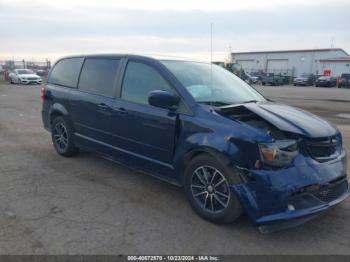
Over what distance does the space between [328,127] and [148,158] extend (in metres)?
2.12

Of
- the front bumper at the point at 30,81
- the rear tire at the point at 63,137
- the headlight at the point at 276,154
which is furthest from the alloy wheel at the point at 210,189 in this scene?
the front bumper at the point at 30,81

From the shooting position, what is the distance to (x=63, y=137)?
6383 mm

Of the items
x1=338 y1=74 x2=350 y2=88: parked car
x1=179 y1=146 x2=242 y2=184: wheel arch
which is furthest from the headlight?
x1=338 y1=74 x2=350 y2=88: parked car

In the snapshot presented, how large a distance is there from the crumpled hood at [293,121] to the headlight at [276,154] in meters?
0.22

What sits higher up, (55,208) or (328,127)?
(328,127)

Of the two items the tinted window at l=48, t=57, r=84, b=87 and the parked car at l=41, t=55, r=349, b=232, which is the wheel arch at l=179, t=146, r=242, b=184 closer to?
the parked car at l=41, t=55, r=349, b=232

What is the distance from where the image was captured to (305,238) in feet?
12.2

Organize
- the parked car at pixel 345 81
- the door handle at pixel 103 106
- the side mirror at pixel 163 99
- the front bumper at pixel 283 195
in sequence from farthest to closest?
the parked car at pixel 345 81 < the door handle at pixel 103 106 < the side mirror at pixel 163 99 < the front bumper at pixel 283 195

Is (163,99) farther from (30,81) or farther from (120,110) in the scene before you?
(30,81)

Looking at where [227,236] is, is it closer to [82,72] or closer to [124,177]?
[124,177]

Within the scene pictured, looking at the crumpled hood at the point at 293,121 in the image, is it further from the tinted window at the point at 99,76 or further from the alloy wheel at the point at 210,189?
the tinted window at the point at 99,76

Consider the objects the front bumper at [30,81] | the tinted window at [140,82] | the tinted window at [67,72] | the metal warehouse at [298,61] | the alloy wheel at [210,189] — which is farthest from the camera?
the metal warehouse at [298,61]

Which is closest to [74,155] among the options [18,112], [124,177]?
[124,177]

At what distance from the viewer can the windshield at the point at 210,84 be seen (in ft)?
14.5
